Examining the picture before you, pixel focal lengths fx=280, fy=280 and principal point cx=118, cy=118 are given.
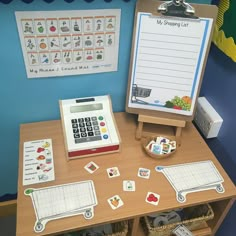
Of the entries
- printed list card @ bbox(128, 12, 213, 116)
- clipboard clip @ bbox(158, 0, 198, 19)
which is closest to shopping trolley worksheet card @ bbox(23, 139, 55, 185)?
printed list card @ bbox(128, 12, 213, 116)

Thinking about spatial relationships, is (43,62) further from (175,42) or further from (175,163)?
(175,163)

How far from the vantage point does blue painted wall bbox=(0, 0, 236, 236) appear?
975 mm

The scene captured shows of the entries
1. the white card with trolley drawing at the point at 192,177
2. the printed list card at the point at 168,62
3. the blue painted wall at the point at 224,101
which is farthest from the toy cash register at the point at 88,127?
the blue painted wall at the point at 224,101

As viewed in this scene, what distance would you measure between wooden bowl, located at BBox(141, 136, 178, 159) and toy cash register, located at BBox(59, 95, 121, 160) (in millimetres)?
117

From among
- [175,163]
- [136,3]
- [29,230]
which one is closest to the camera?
[29,230]

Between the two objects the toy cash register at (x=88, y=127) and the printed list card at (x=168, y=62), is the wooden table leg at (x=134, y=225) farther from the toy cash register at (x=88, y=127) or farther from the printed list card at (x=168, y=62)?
the printed list card at (x=168, y=62)

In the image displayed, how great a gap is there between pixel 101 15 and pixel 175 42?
0.27 meters

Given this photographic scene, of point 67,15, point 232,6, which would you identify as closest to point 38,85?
point 67,15

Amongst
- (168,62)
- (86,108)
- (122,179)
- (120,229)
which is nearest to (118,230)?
(120,229)

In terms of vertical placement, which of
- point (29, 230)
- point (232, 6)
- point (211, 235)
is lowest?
point (211, 235)

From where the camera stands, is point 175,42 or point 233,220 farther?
point 233,220

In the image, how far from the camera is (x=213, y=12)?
906 mm

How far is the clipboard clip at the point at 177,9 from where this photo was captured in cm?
89

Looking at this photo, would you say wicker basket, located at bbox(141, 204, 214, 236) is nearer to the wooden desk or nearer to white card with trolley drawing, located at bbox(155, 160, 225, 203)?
the wooden desk
